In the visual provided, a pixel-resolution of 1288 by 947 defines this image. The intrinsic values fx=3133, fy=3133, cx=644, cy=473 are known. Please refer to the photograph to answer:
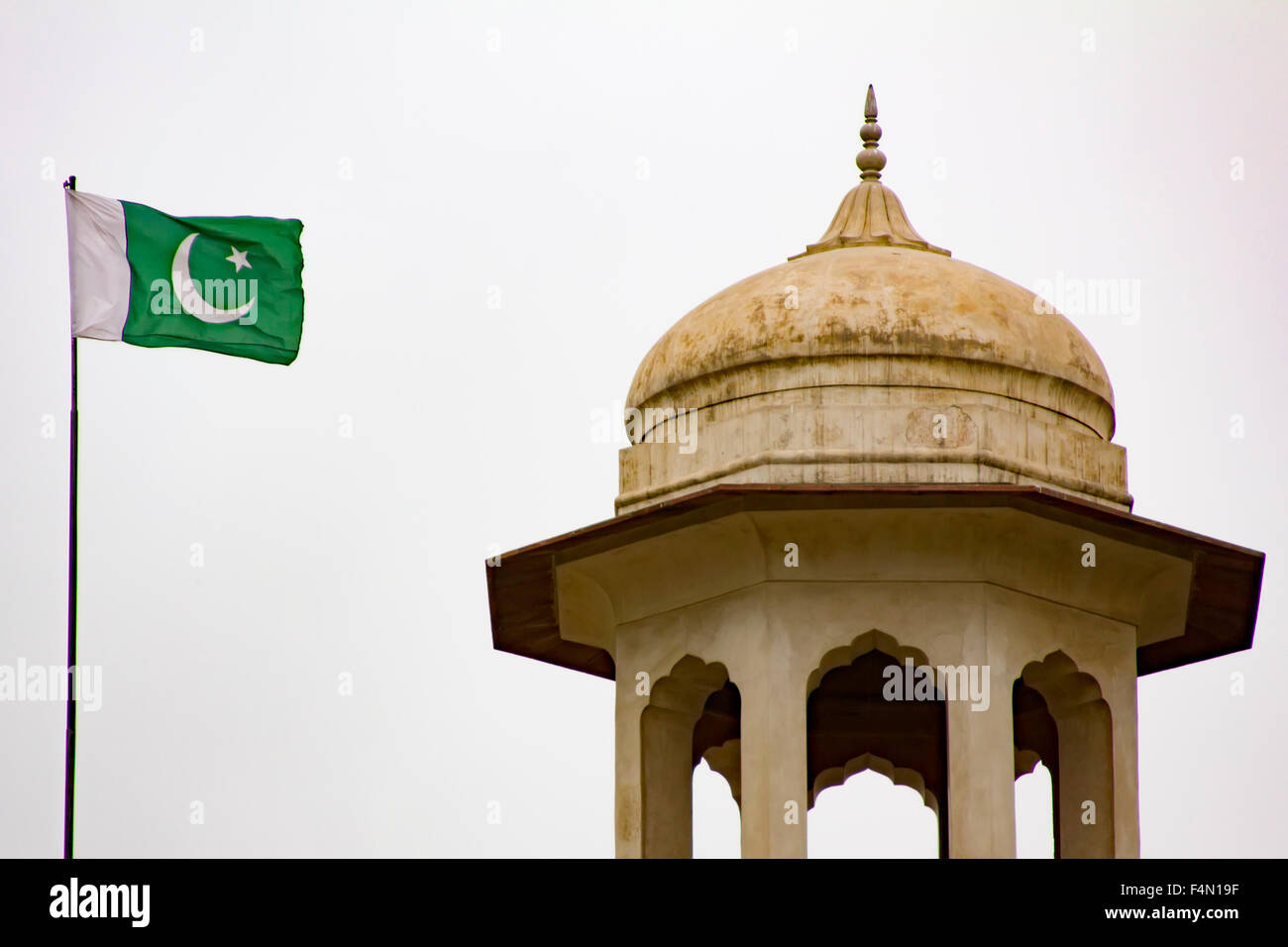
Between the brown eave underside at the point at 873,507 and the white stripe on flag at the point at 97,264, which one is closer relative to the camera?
the brown eave underside at the point at 873,507

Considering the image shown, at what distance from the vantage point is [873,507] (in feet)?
79.0

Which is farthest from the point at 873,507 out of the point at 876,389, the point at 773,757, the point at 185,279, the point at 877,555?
the point at 185,279

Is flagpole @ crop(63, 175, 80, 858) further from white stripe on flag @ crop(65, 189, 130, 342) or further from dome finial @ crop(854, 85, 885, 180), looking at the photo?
dome finial @ crop(854, 85, 885, 180)

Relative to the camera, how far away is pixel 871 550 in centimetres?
2448

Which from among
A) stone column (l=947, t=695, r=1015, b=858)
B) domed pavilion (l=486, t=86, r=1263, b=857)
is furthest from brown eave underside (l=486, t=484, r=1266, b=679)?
stone column (l=947, t=695, r=1015, b=858)

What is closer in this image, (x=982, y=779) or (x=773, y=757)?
(x=982, y=779)

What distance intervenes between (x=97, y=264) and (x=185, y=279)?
2.56 ft

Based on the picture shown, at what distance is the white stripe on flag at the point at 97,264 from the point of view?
24.8 metres

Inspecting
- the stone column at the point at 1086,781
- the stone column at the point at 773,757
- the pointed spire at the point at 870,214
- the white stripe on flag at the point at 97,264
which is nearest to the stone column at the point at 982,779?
the stone column at the point at 773,757

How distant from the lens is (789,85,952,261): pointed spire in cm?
2688

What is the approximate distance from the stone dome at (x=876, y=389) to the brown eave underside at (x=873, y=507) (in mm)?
448

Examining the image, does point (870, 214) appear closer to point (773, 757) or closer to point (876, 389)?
point (876, 389)

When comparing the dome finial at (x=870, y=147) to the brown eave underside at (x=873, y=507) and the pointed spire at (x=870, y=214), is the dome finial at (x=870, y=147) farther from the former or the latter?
the brown eave underside at (x=873, y=507)
